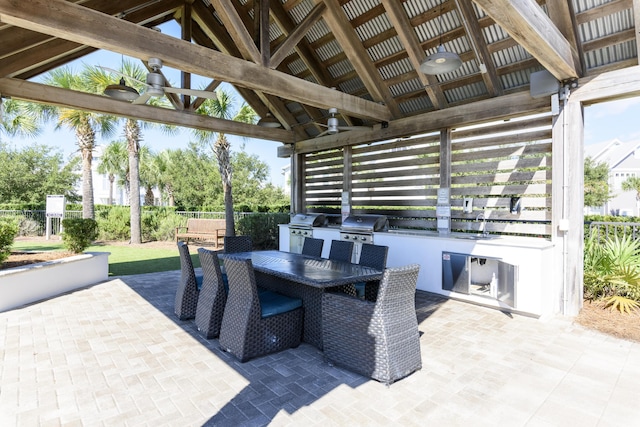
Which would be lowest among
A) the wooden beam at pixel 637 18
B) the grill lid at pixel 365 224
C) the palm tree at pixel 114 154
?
the grill lid at pixel 365 224

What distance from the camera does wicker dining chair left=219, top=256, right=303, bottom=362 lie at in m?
3.01

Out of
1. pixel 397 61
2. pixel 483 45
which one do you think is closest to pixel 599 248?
pixel 483 45

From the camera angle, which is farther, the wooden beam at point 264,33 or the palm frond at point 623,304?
the wooden beam at point 264,33

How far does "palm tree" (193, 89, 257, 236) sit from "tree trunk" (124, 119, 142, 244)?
1963mm

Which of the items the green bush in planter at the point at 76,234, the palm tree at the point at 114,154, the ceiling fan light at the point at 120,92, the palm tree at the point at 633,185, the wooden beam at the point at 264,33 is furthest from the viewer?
the palm tree at the point at 633,185

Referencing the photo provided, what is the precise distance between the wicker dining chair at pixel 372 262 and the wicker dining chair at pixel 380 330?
3.35 feet

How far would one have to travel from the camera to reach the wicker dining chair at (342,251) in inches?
179

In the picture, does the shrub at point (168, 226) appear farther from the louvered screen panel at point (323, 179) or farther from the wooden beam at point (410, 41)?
the wooden beam at point (410, 41)

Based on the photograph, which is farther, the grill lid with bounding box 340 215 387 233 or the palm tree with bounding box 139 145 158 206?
the palm tree with bounding box 139 145 158 206

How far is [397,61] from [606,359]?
5.06m

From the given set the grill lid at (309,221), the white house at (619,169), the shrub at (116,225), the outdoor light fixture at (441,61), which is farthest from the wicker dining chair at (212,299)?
the white house at (619,169)

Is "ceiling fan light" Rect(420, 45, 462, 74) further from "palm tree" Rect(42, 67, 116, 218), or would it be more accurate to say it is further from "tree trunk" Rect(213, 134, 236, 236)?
"palm tree" Rect(42, 67, 116, 218)

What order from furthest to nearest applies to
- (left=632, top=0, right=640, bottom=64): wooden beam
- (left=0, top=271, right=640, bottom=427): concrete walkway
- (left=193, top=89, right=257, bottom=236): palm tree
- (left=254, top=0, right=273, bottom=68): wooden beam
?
(left=193, top=89, right=257, bottom=236): palm tree
(left=254, top=0, right=273, bottom=68): wooden beam
(left=632, top=0, right=640, bottom=64): wooden beam
(left=0, top=271, right=640, bottom=427): concrete walkway

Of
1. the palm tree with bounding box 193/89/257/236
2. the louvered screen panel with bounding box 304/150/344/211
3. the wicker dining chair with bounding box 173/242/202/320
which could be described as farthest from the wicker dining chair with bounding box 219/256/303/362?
the palm tree with bounding box 193/89/257/236
